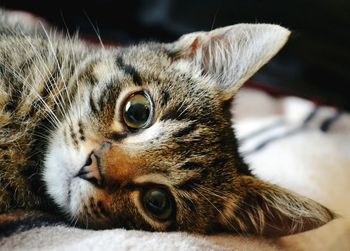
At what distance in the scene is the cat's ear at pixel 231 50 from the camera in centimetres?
111

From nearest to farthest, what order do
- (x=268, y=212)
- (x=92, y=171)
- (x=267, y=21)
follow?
(x=92, y=171)
(x=268, y=212)
(x=267, y=21)

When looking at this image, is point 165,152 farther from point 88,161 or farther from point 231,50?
point 231,50

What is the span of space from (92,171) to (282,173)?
2.46 ft

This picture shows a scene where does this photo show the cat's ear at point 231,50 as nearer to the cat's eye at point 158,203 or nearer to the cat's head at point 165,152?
the cat's head at point 165,152

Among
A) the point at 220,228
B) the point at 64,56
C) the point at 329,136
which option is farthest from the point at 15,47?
the point at 329,136

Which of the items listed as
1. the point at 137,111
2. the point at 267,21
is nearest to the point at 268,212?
the point at 137,111

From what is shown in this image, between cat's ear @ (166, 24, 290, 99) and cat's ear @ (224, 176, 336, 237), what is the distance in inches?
9.3

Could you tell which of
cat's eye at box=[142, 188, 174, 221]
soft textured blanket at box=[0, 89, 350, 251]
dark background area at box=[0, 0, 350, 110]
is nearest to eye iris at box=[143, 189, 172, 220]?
cat's eye at box=[142, 188, 174, 221]

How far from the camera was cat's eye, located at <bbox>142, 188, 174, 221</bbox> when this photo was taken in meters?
1.02

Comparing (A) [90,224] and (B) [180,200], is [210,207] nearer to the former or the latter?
(B) [180,200]

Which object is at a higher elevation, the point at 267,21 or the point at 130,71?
the point at 267,21

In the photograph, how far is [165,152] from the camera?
1.01 m

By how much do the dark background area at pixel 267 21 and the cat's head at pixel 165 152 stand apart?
744 millimetres

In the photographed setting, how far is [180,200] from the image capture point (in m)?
1.04
